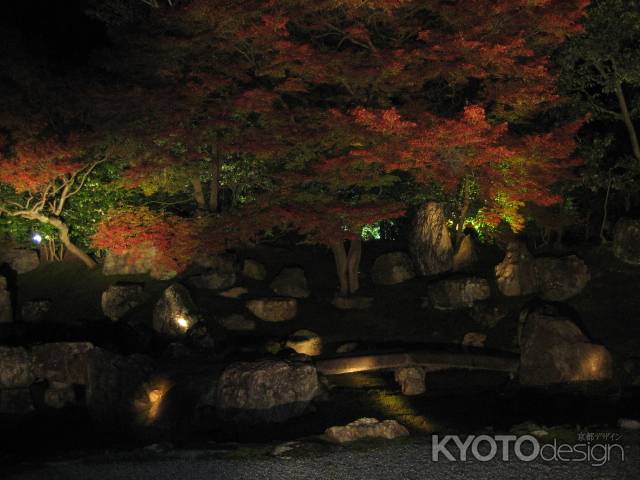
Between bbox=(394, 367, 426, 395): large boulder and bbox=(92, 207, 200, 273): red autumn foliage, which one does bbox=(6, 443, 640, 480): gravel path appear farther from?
bbox=(92, 207, 200, 273): red autumn foliage

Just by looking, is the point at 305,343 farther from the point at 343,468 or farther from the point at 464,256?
the point at 343,468

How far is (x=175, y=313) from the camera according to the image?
1714cm

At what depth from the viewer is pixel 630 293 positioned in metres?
15.7

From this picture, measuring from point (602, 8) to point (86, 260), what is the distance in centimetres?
1623

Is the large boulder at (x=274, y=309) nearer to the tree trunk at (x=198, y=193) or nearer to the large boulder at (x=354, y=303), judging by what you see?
the large boulder at (x=354, y=303)

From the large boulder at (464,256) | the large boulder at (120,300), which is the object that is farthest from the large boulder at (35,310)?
the large boulder at (464,256)

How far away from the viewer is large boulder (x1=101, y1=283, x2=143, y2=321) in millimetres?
18531

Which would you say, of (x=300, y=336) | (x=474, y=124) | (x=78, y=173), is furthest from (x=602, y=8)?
(x=78, y=173)

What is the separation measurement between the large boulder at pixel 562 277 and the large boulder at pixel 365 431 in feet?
25.1

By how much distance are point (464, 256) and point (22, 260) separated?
14.5m

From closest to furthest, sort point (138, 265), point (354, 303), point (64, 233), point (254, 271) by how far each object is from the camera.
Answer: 1. point (354, 303)
2. point (254, 271)
3. point (138, 265)
4. point (64, 233)

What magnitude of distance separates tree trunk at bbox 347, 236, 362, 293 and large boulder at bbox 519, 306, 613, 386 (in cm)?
603
